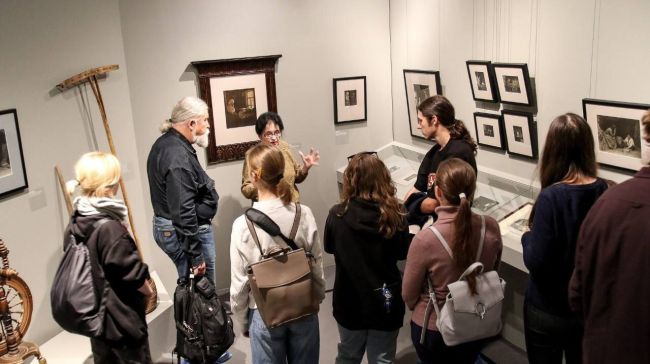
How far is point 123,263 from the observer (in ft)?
8.46

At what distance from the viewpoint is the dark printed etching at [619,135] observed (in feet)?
10.8

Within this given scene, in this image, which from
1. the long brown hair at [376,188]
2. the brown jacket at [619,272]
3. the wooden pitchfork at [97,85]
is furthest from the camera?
the wooden pitchfork at [97,85]

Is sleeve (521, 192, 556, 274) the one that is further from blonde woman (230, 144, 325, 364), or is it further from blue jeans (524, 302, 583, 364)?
blonde woman (230, 144, 325, 364)

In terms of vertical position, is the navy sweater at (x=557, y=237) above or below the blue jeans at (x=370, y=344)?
above

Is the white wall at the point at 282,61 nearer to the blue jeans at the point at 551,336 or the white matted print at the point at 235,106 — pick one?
the white matted print at the point at 235,106

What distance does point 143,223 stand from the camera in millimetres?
4684

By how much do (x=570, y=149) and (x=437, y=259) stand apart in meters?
0.76

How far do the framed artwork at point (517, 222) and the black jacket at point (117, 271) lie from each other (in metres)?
2.23

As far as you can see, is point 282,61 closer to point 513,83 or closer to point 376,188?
point 513,83

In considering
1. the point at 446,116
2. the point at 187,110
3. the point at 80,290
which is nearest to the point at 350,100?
the point at 446,116

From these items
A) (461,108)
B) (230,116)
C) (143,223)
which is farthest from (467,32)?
(143,223)

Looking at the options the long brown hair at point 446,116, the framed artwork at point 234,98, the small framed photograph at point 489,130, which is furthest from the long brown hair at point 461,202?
the framed artwork at point 234,98

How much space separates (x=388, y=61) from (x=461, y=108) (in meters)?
1.18

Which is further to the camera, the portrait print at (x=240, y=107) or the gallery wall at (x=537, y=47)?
the portrait print at (x=240, y=107)
